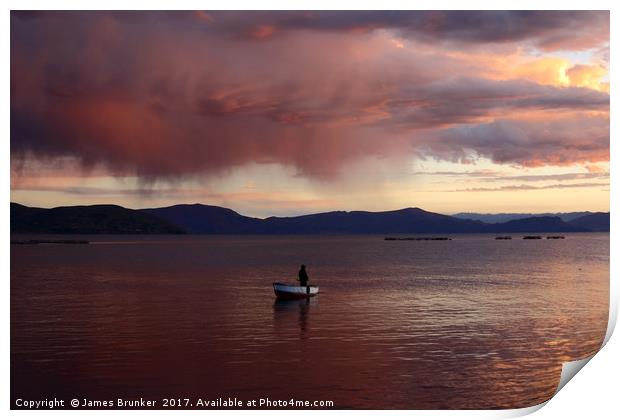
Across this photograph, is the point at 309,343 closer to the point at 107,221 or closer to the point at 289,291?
the point at 289,291

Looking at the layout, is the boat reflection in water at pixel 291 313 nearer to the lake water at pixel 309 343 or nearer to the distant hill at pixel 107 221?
the lake water at pixel 309 343

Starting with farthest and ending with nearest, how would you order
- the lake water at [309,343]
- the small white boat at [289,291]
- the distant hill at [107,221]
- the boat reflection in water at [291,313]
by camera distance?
the distant hill at [107,221]
the small white boat at [289,291]
the boat reflection in water at [291,313]
the lake water at [309,343]

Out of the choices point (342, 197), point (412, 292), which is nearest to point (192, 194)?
point (342, 197)

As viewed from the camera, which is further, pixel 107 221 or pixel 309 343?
pixel 107 221

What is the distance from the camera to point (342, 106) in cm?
2977

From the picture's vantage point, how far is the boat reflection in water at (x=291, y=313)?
21.5 m

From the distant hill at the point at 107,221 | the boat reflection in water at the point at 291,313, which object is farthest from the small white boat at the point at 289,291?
the distant hill at the point at 107,221

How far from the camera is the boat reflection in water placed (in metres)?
21.5

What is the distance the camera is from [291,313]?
968 inches

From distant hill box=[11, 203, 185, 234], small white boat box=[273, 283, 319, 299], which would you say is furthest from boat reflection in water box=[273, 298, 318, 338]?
distant hill box=[11, 203, 185, 234]

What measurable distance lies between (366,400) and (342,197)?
71.7ft

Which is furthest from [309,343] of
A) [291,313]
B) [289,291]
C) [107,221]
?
Result: [107,221]

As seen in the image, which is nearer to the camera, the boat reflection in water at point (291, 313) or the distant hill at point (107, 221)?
the boat reflection in water at point (291, 313)
